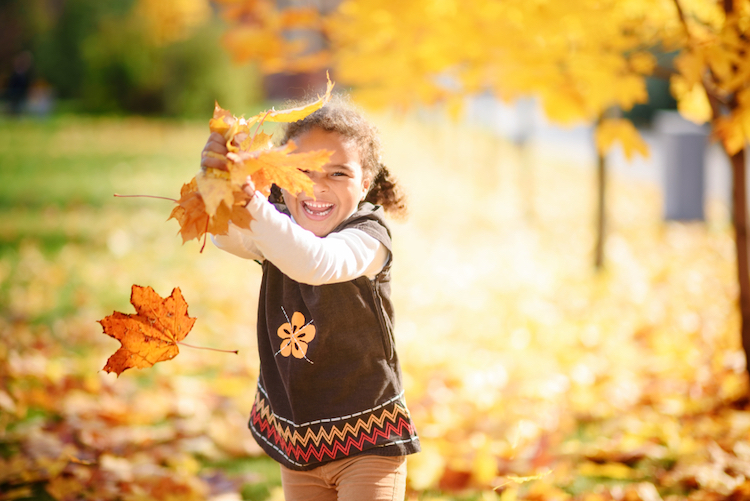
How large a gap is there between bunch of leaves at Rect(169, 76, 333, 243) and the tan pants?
715mm

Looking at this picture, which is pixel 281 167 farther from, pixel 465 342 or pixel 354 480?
pixel 465 342

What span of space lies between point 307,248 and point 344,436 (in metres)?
0.53

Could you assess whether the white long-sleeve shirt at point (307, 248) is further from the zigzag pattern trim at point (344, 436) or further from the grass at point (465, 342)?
the grass at point (465, 342)

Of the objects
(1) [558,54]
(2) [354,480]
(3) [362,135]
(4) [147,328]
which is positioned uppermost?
(1) [558,54]

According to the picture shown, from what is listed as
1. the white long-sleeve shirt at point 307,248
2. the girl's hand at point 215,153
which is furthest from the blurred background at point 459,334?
the girl's hand at point 215,153

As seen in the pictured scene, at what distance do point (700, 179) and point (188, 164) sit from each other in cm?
958

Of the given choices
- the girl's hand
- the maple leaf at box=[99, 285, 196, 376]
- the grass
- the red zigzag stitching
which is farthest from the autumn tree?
the maple leaf at box=[99, 285, 196, 376]

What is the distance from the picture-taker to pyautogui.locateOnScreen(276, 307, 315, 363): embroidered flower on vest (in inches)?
63.1

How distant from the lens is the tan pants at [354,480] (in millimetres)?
1601

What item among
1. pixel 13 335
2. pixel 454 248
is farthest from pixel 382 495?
pixel 454 248

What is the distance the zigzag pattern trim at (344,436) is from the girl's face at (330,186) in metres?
0.49

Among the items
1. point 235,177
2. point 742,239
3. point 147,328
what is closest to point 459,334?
point 742,239

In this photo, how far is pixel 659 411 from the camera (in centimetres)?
318

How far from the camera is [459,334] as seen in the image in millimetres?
4465
